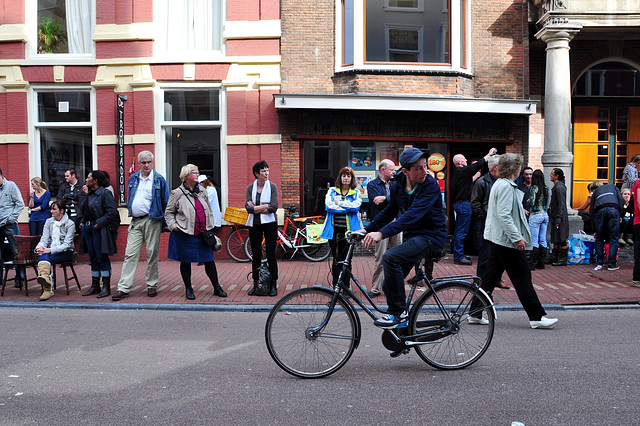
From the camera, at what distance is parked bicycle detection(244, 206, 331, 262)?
1245cm

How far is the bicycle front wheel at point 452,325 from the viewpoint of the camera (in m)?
4.97

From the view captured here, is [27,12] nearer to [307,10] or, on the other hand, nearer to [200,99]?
[200,99]

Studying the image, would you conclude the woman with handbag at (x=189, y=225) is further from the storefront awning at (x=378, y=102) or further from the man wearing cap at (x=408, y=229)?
the storefront awning at (x=378, y=102)

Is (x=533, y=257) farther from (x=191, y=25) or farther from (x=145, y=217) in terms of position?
(x=191, y=25)

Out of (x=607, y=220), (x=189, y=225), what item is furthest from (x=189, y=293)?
(x=607, y=220)

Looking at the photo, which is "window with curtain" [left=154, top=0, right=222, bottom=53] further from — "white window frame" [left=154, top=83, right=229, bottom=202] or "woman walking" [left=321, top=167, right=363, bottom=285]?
"woman walking" [left=321, top=167, right=363, bottom=285]

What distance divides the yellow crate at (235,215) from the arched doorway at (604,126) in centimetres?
830

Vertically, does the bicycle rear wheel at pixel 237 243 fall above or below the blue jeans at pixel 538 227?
below

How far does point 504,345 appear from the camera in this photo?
591 centimetres

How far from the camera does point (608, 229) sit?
10.9m

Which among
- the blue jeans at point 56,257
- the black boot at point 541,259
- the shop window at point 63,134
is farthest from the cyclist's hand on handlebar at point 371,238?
the shop window at point 63,134

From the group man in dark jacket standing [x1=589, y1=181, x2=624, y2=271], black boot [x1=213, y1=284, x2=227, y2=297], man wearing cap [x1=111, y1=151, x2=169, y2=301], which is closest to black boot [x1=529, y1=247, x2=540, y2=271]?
man in dark jacket standing [x1=589, y1=181, x2=624, y2=271]

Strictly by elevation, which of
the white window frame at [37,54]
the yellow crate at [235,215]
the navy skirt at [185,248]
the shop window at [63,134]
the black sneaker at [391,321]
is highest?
→ the white window frame at [37,54]

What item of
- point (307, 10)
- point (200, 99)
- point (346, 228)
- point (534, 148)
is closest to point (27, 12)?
point (200, 99)
